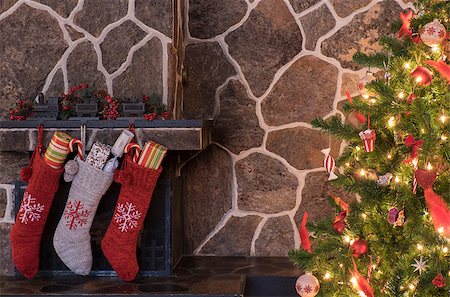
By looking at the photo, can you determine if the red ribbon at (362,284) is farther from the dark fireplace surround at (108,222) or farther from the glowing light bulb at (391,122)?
the dark fireplace surround at (108,222)

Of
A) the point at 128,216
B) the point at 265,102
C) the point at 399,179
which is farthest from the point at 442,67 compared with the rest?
the point at 128,216

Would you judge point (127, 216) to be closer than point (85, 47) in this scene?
Yes

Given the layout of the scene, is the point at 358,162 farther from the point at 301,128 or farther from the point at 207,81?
the point at 207,81

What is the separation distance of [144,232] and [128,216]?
0.64 ft

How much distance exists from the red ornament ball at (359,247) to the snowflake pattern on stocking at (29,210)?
4.74 ft

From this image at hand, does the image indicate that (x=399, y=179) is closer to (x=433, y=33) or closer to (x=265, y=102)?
(x=433, y=33)

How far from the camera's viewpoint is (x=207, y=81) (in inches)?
135

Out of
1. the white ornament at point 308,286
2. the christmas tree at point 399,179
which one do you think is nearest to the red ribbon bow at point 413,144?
the christmas tree at point 399,179

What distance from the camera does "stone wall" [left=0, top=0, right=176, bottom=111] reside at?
10.1ft

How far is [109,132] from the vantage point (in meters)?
2.92

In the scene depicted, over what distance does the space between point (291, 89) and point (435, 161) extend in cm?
132

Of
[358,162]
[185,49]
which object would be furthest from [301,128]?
[358,162]

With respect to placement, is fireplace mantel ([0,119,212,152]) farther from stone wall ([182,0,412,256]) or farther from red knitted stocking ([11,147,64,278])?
stone wall ([182,0,412,256])

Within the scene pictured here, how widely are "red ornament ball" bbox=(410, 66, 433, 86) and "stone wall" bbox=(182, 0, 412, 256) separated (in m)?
1.20
